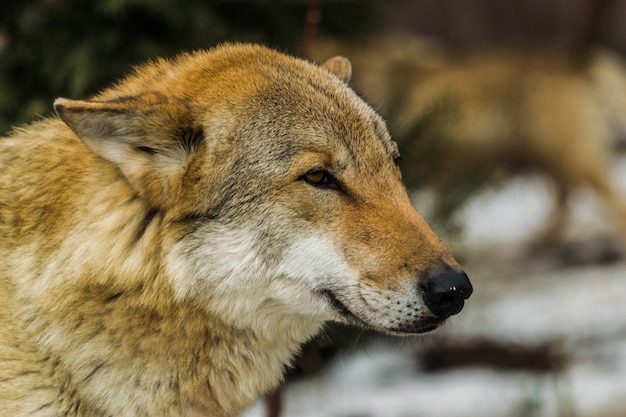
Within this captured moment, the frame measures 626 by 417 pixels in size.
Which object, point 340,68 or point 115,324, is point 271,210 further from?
point 340,68

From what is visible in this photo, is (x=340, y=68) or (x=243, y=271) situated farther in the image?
(x=340, y=68)

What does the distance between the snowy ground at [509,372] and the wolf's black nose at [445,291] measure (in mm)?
1798

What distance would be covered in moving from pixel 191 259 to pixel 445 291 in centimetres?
89

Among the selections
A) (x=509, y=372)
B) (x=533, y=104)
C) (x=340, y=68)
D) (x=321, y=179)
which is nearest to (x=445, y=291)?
(x=321, y=179)

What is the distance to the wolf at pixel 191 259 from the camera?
9.62 ft

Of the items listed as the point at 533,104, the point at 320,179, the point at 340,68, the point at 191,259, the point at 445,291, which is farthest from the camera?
the point at 533,104

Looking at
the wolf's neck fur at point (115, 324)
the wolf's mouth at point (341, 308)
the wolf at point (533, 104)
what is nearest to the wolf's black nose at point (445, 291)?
the wolf's mouth at point (341, 308)

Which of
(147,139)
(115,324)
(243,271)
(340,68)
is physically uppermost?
(147,139)

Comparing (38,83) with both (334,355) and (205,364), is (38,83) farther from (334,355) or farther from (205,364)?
(205,364)

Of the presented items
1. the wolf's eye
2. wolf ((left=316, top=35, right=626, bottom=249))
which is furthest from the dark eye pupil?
wolf ((left=316, top=35, right=626, bottom=249))

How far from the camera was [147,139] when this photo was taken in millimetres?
2928

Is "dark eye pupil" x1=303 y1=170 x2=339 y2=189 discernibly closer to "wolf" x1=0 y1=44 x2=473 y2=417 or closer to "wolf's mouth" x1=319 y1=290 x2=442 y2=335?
"wolf" x1=0 y1=44 x2=473 y2=417

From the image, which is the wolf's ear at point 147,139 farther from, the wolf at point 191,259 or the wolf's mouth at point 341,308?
the wolf's mouth at point 341,308

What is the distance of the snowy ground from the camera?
5.69 metres
